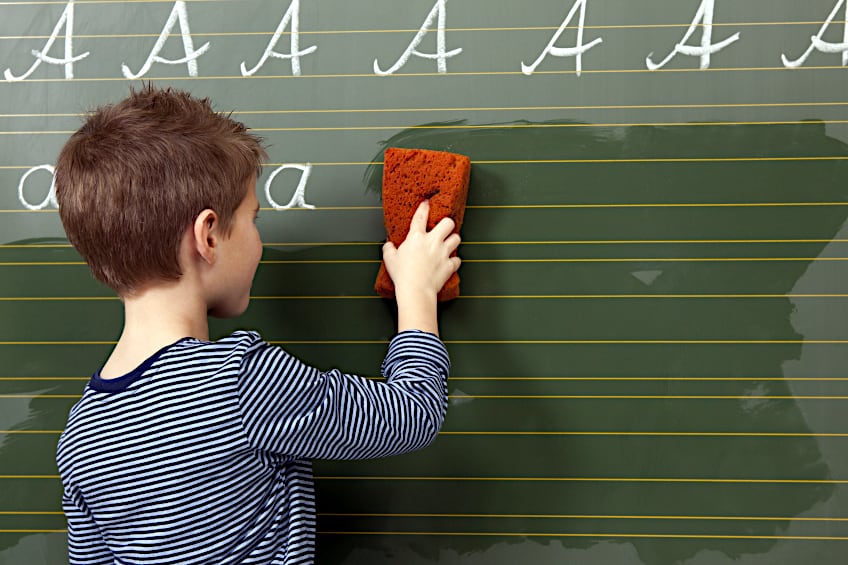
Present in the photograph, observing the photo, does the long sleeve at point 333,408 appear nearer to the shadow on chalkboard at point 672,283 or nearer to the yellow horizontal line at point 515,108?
the shadow on chalkboard at point 672,283

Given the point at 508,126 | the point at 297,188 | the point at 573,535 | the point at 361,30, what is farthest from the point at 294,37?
the point at 573,535

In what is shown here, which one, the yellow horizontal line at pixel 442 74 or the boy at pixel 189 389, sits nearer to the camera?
the boy at pixel 189 389

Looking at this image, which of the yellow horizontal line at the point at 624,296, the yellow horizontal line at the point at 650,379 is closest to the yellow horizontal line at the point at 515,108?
the yellow horizontal line at the point at 624,296

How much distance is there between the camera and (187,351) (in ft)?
2.21

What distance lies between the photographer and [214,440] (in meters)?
0.66

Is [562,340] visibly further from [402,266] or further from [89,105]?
[89,105]

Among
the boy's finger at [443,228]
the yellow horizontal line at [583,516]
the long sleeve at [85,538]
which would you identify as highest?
the boy's finger at [443,228]

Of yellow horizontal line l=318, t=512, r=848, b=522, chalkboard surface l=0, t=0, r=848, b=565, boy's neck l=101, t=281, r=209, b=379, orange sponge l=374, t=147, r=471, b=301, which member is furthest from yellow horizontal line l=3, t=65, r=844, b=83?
yellow horizontal line l=318, t=512, r=848, b=522

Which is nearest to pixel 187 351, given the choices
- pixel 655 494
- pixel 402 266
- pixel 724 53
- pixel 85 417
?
pixel 85 417

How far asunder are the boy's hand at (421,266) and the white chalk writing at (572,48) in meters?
0.23

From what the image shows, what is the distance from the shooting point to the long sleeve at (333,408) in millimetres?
667

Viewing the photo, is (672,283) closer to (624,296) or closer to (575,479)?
(624,296)

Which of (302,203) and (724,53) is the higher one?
(724,53)

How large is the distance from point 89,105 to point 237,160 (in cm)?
30
